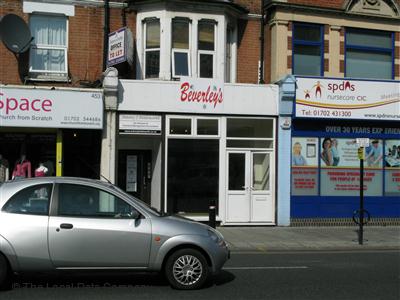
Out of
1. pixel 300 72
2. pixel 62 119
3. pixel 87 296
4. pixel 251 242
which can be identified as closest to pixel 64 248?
pixel 87 296

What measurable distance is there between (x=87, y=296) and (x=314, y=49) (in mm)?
13092

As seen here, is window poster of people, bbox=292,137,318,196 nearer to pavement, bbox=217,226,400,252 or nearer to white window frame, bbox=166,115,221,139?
pavement, bbox=217,226,400,252

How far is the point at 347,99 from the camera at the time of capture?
57.6 ft

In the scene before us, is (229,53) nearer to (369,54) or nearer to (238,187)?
(238,187)

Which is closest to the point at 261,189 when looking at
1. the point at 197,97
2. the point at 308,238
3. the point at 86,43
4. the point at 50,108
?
the point at 308,238

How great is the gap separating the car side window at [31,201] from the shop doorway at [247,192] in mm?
9810

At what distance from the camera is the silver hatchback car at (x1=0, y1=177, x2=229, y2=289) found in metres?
7.56

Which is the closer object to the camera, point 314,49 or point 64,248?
point 64,248

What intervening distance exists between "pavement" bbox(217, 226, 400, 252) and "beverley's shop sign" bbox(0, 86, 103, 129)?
5.15m

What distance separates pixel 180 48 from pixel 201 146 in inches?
121

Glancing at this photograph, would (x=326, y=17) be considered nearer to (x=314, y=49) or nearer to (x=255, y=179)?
(x=314, y=49)

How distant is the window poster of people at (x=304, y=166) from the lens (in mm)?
17453

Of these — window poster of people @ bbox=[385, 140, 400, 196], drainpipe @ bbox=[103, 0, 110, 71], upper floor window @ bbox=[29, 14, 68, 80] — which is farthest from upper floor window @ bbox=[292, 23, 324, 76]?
upper floor window @ bbox=[29, 14, 68, 80]

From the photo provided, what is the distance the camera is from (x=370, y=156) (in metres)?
18.1
